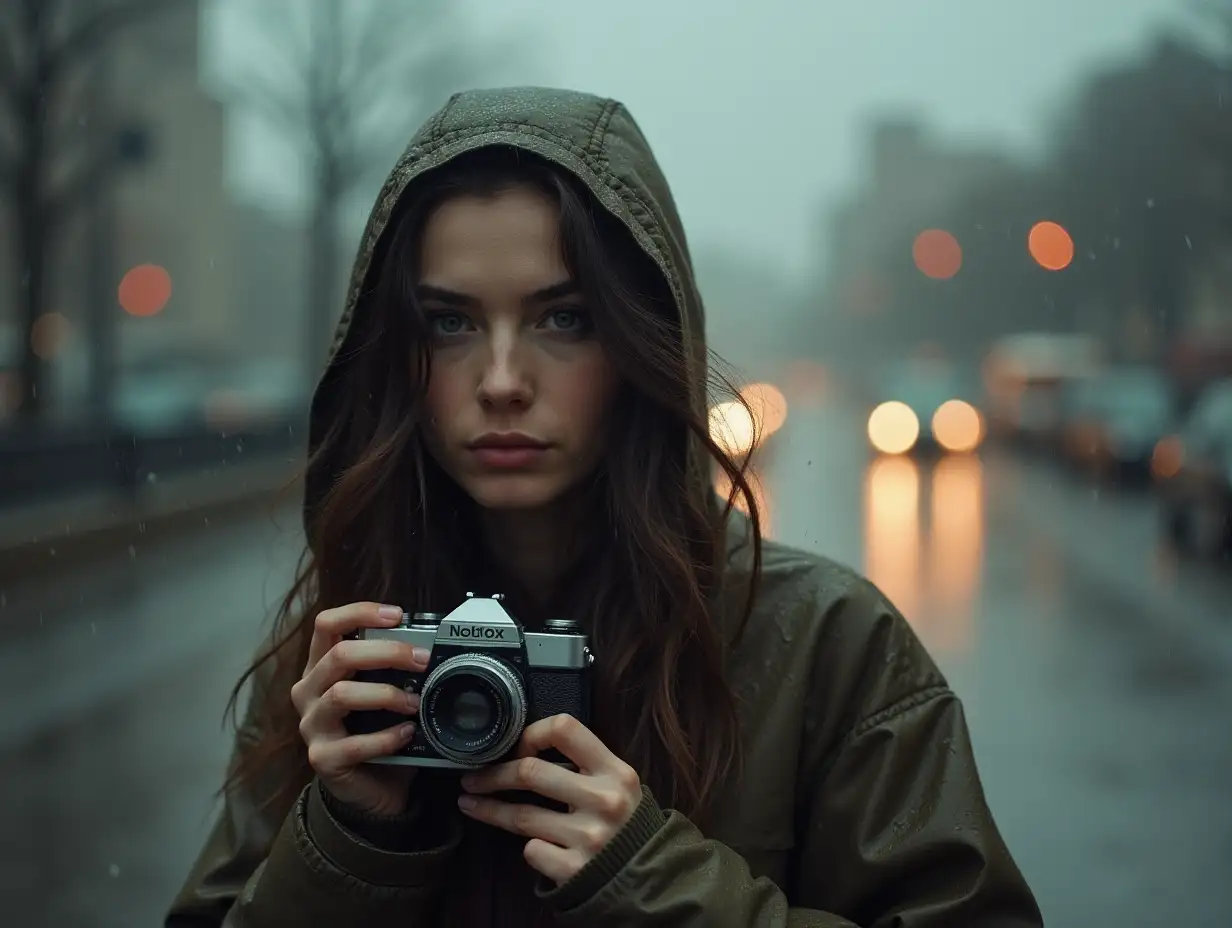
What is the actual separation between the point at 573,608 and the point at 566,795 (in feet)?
1.42

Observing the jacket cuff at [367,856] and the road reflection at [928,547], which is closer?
the jacket cuff at [367,856]

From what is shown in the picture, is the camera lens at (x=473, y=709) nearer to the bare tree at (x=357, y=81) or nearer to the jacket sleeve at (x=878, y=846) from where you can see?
the jacket sleeve at (x=878, y=846)

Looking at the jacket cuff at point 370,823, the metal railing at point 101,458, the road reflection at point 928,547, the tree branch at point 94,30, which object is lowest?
the road reflection at point 928,547

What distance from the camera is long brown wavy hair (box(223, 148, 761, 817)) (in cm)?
201

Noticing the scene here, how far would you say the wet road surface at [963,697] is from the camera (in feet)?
17.5

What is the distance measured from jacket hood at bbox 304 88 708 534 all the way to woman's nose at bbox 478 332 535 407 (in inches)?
7.8

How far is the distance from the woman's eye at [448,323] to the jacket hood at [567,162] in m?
0.11

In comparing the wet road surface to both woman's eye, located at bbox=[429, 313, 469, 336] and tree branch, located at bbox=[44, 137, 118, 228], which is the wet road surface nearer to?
woman's eye, located at bbox=[429, 313, 469, 336]

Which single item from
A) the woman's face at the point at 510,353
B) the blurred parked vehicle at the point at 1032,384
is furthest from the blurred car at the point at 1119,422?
the woman's face at the point at 510,353

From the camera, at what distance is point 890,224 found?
38812mm

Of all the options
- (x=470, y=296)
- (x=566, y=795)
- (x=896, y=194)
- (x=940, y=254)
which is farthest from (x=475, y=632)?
(x=896, y=194)

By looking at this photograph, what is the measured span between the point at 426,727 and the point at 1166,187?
33.0 meters

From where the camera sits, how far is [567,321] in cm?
205

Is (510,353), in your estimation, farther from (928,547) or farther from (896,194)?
(896,194)
